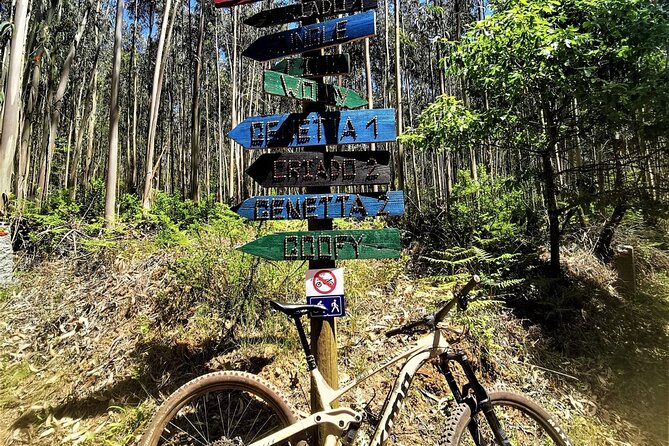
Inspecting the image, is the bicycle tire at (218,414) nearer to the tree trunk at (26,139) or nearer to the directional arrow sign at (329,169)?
the directional arrow sign at (329,169)

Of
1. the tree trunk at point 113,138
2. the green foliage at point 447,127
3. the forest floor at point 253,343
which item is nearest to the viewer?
the forest floor at point 253,343

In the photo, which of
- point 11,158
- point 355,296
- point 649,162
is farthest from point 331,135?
point 11,158

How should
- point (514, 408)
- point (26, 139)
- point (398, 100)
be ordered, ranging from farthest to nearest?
point (398, 100) → point (26, 139) → point (514, 408)

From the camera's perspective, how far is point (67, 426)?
283cm

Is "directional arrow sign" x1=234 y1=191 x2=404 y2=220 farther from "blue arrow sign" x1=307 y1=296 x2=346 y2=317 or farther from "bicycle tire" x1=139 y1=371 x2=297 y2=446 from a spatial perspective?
"bicycle tire" x1=139 y1=371 x2=297 y2=446

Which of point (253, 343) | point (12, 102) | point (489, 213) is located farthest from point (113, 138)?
point (489, 213)

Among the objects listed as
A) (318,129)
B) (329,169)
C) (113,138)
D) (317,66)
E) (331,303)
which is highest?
(113,138)

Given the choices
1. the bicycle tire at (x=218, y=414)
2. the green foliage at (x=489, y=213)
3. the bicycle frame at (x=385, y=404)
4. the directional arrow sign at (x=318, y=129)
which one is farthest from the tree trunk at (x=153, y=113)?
the bicycle frame at (x=385, y=404)

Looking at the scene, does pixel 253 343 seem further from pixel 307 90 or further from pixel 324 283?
pixel 307 90

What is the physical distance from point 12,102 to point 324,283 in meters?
7.19

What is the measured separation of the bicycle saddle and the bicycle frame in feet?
1.11

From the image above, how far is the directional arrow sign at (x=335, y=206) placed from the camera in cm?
238

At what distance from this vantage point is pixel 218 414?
Result: 2.77 m

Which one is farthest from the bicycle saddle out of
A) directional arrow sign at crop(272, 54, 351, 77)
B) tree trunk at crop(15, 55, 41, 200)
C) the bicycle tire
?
tree trunk at crop(15, 55, 41, 200)
